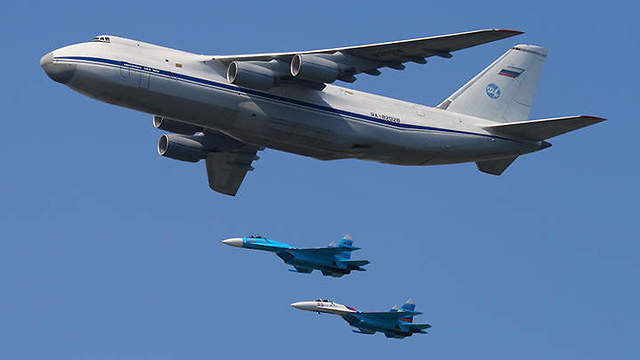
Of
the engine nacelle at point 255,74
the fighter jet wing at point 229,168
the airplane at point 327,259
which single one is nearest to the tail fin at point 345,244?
the airplane at point 327,259

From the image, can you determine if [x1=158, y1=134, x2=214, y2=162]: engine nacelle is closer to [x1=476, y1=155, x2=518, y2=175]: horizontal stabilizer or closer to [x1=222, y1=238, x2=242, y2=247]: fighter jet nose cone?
[x1=222, y1=238, x2=242, y2=247]: fighter jet nose cone

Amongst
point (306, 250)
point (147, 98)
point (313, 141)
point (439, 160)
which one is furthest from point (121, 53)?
point (306, 250)

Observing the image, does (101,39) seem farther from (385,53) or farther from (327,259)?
(327,259)

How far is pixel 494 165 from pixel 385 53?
313 inches

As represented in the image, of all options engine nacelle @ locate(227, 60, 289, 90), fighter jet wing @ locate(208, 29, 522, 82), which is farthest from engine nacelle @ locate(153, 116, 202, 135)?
engine nacelle @ locate(227, 60, 289, 90)

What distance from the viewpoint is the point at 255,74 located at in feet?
102

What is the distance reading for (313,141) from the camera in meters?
32.4

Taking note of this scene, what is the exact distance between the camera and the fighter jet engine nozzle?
30703mm

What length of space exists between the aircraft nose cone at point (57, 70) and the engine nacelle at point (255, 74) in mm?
4490

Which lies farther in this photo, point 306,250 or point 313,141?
point 306,250

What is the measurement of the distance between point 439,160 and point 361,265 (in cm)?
695

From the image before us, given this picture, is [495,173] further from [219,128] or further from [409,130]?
[219,128]

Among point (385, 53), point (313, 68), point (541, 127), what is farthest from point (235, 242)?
point (385, 53)

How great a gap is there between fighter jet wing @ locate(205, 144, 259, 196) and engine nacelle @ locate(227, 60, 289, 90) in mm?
6097
